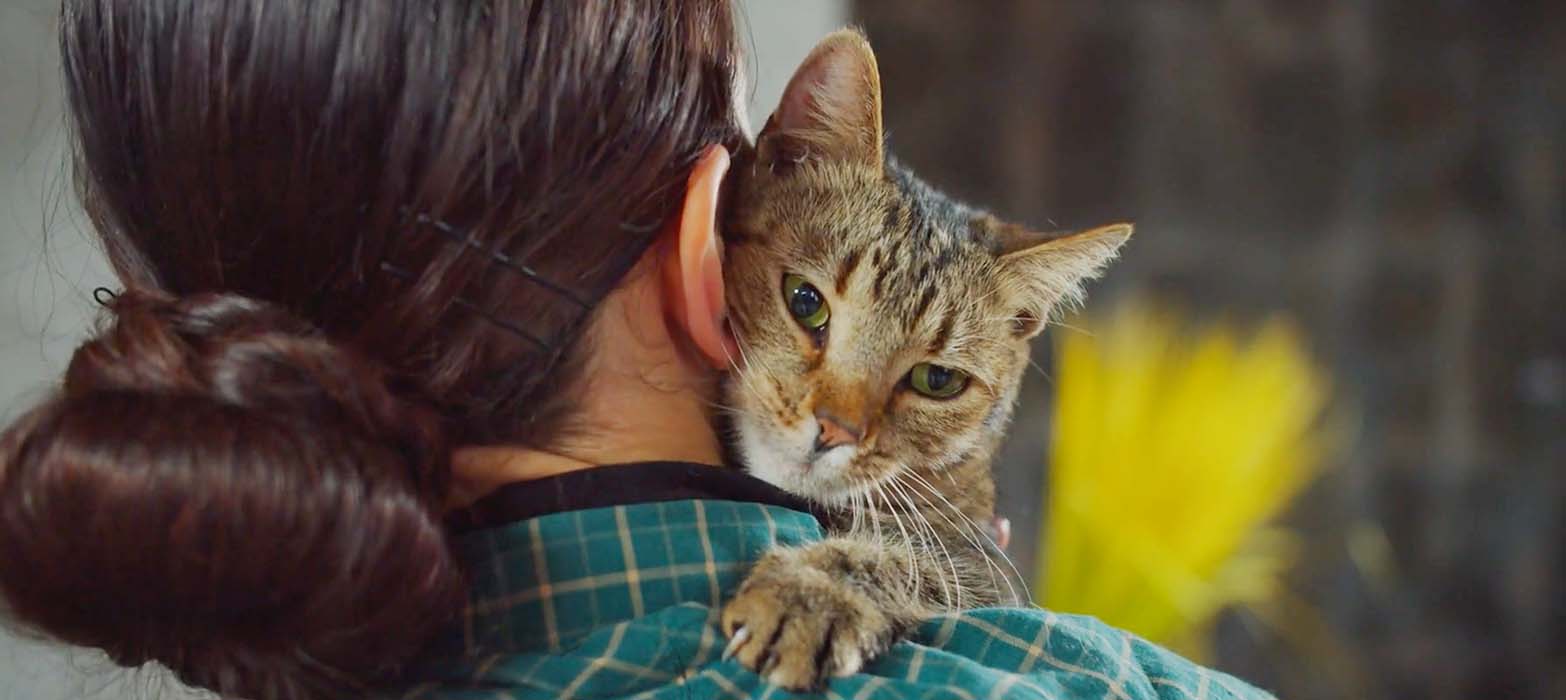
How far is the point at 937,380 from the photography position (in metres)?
1.03

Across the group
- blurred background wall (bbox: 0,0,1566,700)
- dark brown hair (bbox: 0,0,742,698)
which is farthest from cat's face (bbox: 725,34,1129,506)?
blurred background wall (bbox: 0,0,1566,700)

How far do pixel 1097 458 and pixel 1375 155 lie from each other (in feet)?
3.87

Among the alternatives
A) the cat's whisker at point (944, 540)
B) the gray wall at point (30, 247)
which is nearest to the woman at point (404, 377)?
the cat's whisker at point (944, 540)

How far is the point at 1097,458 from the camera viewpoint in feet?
6.45

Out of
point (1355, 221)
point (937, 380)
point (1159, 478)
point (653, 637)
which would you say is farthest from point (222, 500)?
point (1355, 221)

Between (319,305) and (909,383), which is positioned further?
(909,383)

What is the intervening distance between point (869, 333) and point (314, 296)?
43 cm

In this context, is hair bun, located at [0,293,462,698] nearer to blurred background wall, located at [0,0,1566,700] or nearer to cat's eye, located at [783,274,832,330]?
cat's eye, located at [783,274,832,330]

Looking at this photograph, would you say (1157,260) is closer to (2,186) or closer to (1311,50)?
(1311,50)

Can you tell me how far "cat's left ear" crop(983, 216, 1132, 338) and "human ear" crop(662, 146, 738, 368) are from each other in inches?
14.6

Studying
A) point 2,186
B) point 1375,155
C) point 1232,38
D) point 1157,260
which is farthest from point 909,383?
point 1375,155

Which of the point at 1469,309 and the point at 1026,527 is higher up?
the point at 1469,309

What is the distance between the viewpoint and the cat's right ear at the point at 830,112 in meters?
0.90

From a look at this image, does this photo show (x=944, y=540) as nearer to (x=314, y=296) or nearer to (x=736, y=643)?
(x=736, y=643)
